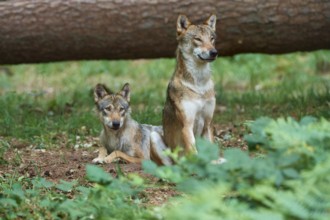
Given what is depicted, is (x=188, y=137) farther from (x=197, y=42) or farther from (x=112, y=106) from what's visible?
(x=112, y=106)

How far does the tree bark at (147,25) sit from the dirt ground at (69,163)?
144 centimetres

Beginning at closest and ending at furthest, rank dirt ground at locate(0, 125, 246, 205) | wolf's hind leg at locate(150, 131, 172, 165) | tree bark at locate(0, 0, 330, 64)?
dirt ground at locate(0, 125, 246, 205)
wolf's hind leg at locate(150, 131, 172, 165)
tree bark at locate(0, 0, 330, 64)

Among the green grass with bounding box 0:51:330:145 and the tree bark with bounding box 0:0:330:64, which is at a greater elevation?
the tree bark with bounding box 0:0:330:64

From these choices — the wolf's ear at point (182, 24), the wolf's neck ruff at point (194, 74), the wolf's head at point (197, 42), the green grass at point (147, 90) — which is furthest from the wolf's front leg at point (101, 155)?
the wolf's ear at point (182, 24)

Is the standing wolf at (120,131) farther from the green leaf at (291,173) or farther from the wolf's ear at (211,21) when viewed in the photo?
the green leaf at (291,173)

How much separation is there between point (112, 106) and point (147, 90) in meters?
4.28

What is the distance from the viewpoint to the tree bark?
10.9m

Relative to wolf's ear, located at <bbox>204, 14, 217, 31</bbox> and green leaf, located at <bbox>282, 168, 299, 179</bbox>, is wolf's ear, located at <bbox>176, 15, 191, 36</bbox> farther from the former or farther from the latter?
green leaf, located at <bbox>282, 168, 299, 179</bbox>

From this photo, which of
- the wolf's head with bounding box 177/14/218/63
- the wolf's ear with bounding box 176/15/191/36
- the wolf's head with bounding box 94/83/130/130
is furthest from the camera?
the wolf's head with bounding box 94/83/130/130

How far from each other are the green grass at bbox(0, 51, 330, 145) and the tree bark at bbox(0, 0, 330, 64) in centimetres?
86

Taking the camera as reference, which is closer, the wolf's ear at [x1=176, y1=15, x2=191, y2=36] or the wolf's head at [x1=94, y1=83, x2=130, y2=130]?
the wolf's ear at [x1=176, y1=15, x2=191, y2=36]

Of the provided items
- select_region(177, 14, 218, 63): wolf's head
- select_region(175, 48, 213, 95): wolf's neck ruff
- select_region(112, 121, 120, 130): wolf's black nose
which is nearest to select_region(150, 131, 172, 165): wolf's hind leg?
select_region(112, 121, 120, 130): wolf's black nose

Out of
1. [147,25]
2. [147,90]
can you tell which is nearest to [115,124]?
[147,25]

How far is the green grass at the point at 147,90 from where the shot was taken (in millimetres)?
10852
